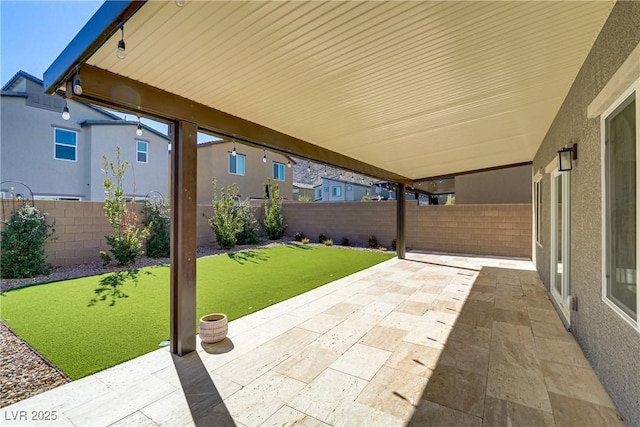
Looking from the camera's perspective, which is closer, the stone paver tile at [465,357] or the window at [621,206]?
the window at [621,206]

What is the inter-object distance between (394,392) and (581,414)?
4.35 feet

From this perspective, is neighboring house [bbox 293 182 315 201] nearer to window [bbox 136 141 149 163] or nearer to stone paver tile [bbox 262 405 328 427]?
window [bbox 136 141 149 163]

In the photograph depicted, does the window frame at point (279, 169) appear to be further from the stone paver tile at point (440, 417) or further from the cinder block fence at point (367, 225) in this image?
the stone paver tile at point (440, 417)

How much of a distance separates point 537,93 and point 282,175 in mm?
17174

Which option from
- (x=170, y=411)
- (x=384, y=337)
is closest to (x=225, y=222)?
(x=384, y=337)

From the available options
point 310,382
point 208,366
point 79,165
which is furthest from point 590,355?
point 79,165

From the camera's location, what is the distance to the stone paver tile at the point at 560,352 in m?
3.00

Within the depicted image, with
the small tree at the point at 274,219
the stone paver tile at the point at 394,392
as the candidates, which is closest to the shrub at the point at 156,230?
the small tree at the point at 274,219

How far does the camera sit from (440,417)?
2.19m

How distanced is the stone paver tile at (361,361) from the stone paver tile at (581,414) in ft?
4.48

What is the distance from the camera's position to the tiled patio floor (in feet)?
7.29

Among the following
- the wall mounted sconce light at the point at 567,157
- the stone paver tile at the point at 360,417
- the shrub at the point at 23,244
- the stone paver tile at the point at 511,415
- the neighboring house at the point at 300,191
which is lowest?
the stone paver tile at the point at 360,417

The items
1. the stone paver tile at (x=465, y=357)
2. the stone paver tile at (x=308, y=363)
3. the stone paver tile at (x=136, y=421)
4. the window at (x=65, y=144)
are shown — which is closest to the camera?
the stone paver tile at (x=136, y=421)

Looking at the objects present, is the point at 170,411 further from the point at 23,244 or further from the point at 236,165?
the point at 236,165
